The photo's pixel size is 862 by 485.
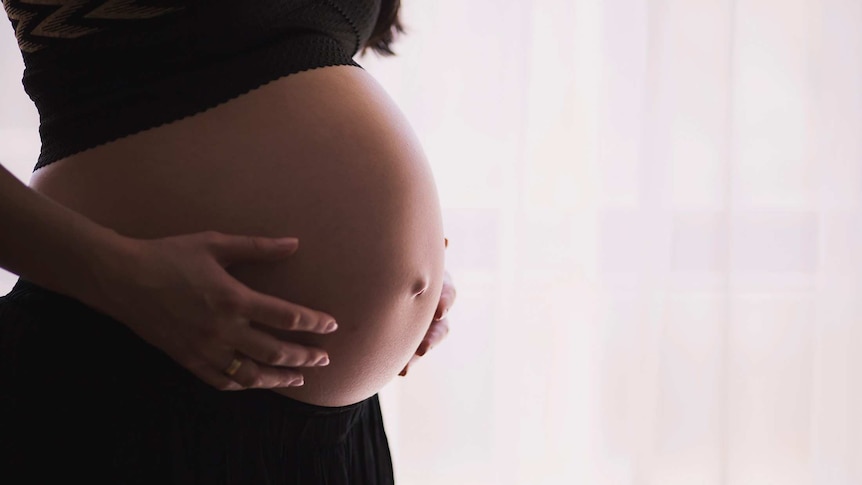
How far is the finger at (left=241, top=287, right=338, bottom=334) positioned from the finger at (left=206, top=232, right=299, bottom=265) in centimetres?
4

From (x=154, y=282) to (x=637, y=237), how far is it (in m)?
1.31

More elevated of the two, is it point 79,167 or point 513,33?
point 513,33

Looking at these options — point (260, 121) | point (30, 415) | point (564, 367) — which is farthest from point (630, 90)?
point (30, 415)

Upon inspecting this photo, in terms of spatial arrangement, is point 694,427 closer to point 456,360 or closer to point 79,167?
point 456,360

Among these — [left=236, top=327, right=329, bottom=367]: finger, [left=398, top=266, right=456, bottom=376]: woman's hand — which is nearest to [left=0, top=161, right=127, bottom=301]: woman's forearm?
[left=236, top=327, right=329, bottom=367]: finger

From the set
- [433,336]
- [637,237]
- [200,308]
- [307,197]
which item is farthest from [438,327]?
[637,237]

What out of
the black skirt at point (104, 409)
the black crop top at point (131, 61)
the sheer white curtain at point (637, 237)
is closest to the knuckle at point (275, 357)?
the black skirt at point (104, 409)

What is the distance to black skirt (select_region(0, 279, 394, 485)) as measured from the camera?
55 centimetres

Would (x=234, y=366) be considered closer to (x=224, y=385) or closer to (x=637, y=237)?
(x=224, y=385)

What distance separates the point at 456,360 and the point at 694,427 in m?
0.56

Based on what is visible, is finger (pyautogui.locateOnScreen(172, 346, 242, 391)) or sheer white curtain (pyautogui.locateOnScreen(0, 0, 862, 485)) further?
sheer white curtain (pyautogui.locateOnScreen(0, 0, 862, 485))

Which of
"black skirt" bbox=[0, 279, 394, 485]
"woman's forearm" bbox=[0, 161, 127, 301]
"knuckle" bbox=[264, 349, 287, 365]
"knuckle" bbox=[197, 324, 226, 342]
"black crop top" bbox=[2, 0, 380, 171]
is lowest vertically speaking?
"black skirt" bbox=[0, 279, 394, 485]

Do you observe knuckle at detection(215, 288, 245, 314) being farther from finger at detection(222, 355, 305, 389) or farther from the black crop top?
the black crop top

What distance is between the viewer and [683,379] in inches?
64.1
